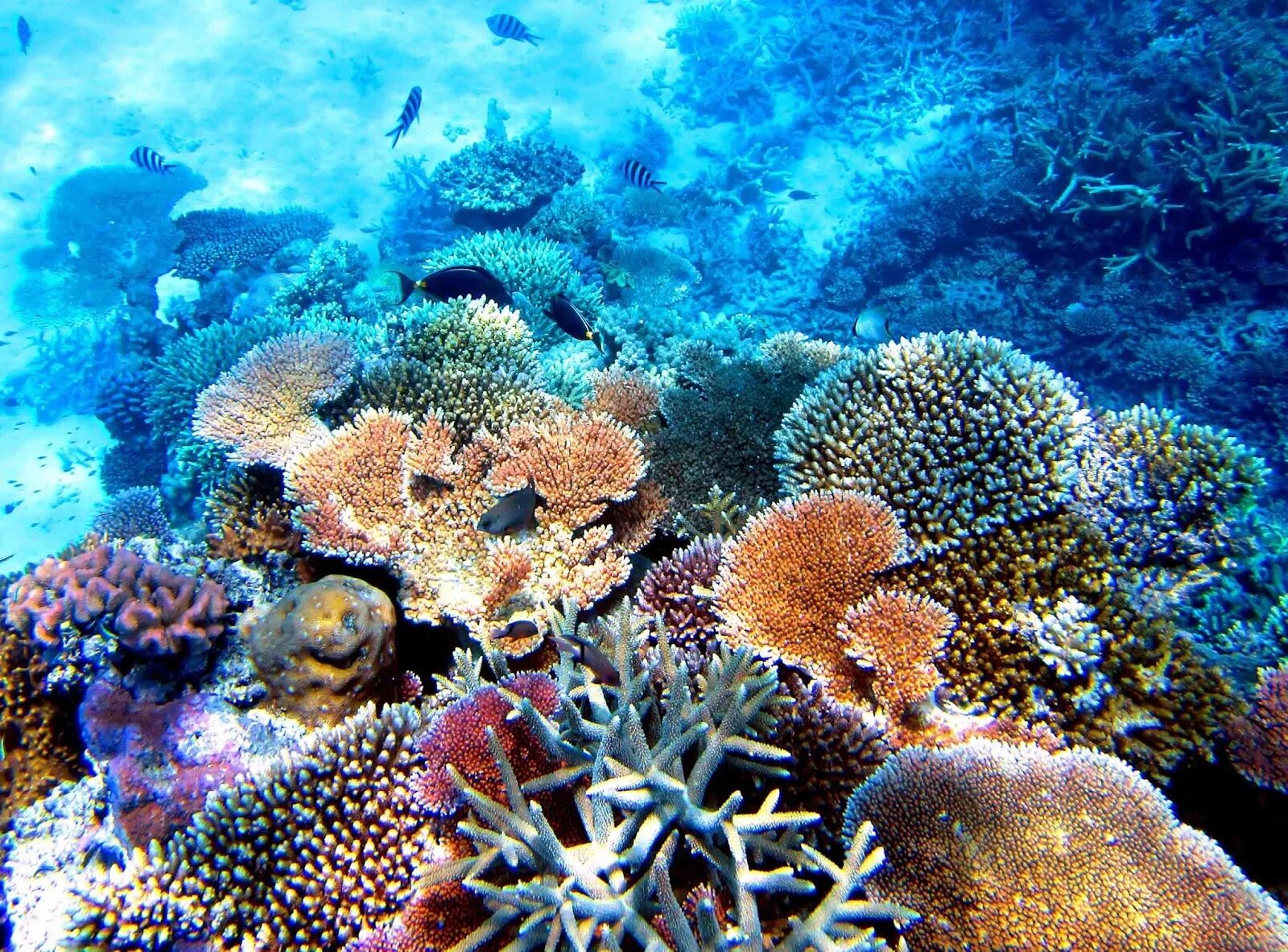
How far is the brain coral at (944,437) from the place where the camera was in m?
3.16

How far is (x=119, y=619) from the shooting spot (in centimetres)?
287

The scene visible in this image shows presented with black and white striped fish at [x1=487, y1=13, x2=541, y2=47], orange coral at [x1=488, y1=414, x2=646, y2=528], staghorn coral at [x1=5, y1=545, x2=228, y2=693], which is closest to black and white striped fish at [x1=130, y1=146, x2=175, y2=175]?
black and white striped fish at [x1=487, y1=13, x2=541, y2=47]

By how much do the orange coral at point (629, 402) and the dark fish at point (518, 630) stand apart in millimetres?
1803

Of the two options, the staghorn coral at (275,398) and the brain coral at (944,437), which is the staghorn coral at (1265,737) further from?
the staghorn coral at (275,398)

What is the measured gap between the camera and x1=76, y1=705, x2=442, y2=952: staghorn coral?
2.33 meters

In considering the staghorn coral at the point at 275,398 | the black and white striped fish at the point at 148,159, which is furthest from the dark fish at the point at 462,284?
the black and white striped fish at the point at 148,159

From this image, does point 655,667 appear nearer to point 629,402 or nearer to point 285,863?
point 285,863

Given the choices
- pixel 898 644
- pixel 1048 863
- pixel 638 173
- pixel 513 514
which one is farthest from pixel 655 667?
pixel 638 173

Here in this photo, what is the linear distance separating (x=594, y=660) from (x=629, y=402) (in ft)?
7.57

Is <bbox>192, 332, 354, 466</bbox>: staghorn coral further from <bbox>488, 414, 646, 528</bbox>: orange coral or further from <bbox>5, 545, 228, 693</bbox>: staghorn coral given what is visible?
<bbox>488, 414, 646, 528</bbox>: orange coral

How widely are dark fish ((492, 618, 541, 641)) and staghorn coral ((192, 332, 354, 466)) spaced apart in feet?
6.03

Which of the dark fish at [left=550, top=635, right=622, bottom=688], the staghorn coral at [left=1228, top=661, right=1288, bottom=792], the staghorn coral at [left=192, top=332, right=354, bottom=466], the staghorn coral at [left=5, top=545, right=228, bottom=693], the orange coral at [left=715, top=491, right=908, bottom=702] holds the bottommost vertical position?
the staghorn coral at [left=5, top=545, right=228, bottom=693]

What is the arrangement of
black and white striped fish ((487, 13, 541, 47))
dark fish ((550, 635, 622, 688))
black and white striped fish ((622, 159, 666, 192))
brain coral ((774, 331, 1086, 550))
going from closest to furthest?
dark fish ((550, 635, 622, 688)), brain coral ((774, 331, 1086, 550)), black and white striped fish ((622, 159, 666, 192)), black and white striped fish ((487, 13, 541, 47))

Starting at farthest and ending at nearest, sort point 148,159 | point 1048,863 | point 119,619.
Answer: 1. point 148,159
2. point 119,619
3. point 1048,863
